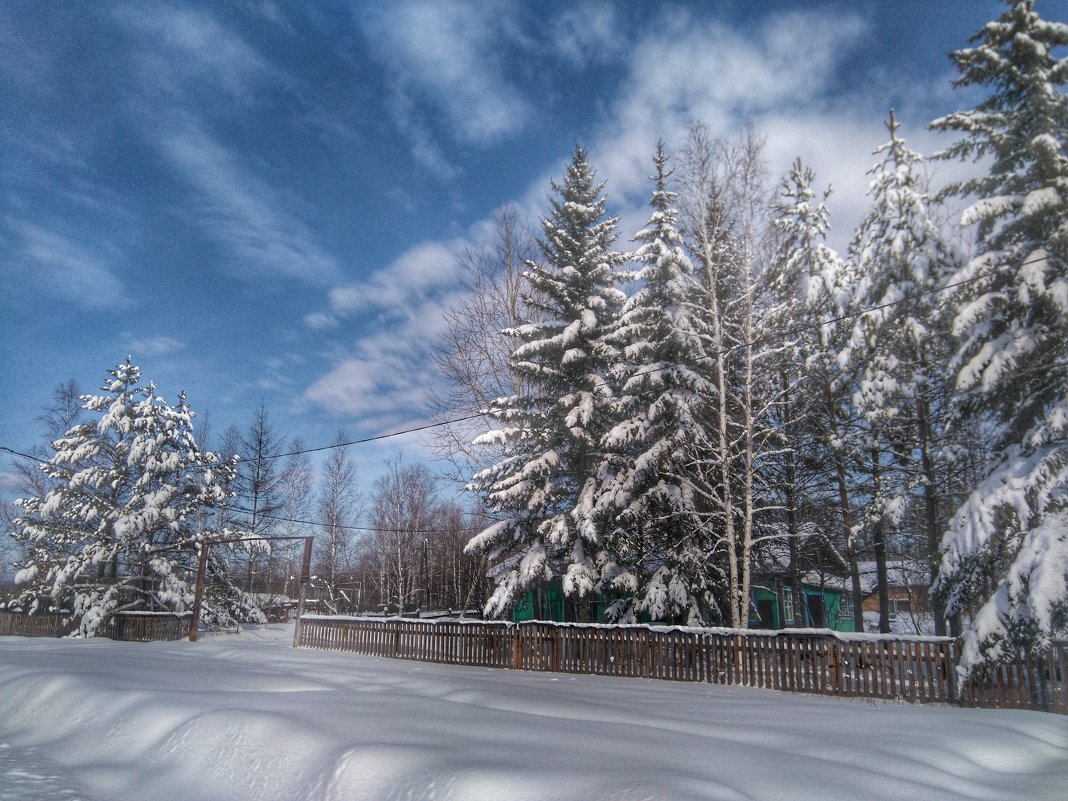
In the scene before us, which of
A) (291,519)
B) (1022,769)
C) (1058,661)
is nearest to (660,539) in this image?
(1058,661)

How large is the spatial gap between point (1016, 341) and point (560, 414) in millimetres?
9940

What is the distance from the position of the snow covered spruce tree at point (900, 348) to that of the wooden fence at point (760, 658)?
18.1 ft

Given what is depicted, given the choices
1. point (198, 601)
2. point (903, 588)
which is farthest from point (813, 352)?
point (198, 601)

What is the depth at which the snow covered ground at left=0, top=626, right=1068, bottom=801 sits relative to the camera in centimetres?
366

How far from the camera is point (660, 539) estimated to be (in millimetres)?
16891

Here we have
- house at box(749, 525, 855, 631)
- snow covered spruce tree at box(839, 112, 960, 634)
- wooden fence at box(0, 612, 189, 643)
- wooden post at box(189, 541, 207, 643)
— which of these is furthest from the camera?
wooden fence at box(0, 612, 189, 643)

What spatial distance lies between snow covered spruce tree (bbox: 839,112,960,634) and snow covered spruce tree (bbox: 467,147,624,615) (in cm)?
636

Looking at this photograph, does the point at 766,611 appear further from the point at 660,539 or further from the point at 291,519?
the point at 291,519

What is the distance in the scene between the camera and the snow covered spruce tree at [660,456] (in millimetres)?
15742

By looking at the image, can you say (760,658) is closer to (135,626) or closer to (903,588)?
(135,626)

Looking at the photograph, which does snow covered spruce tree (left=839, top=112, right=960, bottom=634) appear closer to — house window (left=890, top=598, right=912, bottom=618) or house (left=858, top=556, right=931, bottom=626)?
house (left=858, top=556, right=931, bottom=626)

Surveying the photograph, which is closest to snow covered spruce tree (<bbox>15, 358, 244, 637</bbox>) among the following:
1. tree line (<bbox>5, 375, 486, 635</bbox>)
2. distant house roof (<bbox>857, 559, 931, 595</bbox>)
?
tree line (<bbox>5, 375, 486, 635</bbox>)

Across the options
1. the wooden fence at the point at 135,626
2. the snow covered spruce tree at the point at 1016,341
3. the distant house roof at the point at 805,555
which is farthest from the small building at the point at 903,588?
the wooden fence at the point at 135,626

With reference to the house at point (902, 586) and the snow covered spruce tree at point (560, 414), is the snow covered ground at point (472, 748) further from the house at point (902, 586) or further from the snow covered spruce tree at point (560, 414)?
the house at point (902, 586)
